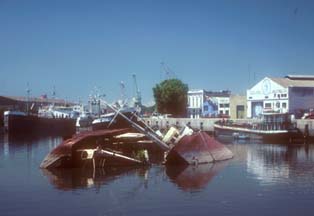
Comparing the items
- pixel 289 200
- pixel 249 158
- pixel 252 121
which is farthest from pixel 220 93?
pixel 289 200

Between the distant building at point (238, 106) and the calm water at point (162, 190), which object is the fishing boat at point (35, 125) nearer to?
the distant building at point (238, 106)

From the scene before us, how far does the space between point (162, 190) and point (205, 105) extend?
392 feet

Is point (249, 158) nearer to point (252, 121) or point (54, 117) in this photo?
point (252, 121)

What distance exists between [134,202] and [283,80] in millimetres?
88789

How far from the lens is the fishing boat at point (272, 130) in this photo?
273 feet

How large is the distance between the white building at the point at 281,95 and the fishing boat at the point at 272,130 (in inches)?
556

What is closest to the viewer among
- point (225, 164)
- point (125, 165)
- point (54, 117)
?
point (125, 165)

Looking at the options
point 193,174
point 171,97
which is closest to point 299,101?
point 171,97

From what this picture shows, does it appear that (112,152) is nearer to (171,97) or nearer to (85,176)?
(85,176)

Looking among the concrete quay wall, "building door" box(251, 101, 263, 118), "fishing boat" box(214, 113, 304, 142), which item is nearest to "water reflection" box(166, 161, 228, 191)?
"fishing boat" box(214, 113, 304, 142)

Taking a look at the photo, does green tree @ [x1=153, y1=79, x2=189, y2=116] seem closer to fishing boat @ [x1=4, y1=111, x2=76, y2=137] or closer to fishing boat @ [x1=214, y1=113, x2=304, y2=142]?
fishing boat @ [x1=4, y1=111, x2=76, y2=137]

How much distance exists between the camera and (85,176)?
1622 inches


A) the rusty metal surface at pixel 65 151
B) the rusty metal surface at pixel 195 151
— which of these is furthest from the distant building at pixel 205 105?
the rusty metal surface at pixel 65 151

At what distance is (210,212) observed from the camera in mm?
27875
